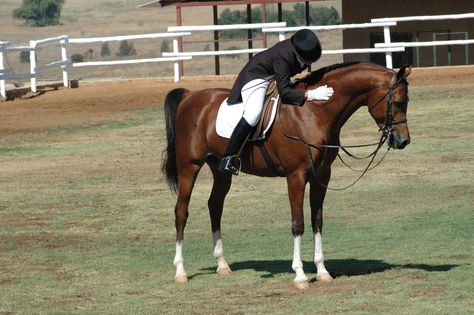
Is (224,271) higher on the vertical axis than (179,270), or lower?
lower

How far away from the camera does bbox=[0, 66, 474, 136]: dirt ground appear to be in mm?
31875

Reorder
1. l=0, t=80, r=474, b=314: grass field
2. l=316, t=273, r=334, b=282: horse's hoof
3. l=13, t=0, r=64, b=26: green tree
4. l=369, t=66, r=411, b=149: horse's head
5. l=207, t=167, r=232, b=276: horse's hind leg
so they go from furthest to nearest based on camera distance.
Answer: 1. l=13, t=0, r=64, b=26: green tree
2. l=207, t=167, r=232, b=276: horse's hind leg
3. l=316, t=273, r=334, b=282: horse's hoof
4. l=369, t=66, r=411, b=149: horse's head
5. l=0, t=80, r=474, b=314: grass field

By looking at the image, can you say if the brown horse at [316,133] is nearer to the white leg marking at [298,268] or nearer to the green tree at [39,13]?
the white leg marking at [298,268]

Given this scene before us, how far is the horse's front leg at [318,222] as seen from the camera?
12984 millimetres

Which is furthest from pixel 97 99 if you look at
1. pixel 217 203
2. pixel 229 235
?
pixel 217 203

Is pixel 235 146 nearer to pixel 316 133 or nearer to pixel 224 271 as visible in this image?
pixel 316 133

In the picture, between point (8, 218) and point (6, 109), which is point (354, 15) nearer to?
point (6, 109)

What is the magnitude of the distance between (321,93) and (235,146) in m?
1.16

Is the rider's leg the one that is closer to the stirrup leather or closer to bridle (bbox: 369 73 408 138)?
the stirrup leather

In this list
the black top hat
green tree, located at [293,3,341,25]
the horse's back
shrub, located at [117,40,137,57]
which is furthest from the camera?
green tree, located at [293,3,341,25]

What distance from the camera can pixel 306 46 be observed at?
12.6 meters

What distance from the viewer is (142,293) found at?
42.3ft

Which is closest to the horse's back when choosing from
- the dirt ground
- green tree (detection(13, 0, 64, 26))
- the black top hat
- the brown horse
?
the brown horse

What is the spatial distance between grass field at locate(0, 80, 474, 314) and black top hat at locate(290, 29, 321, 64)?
240cm
